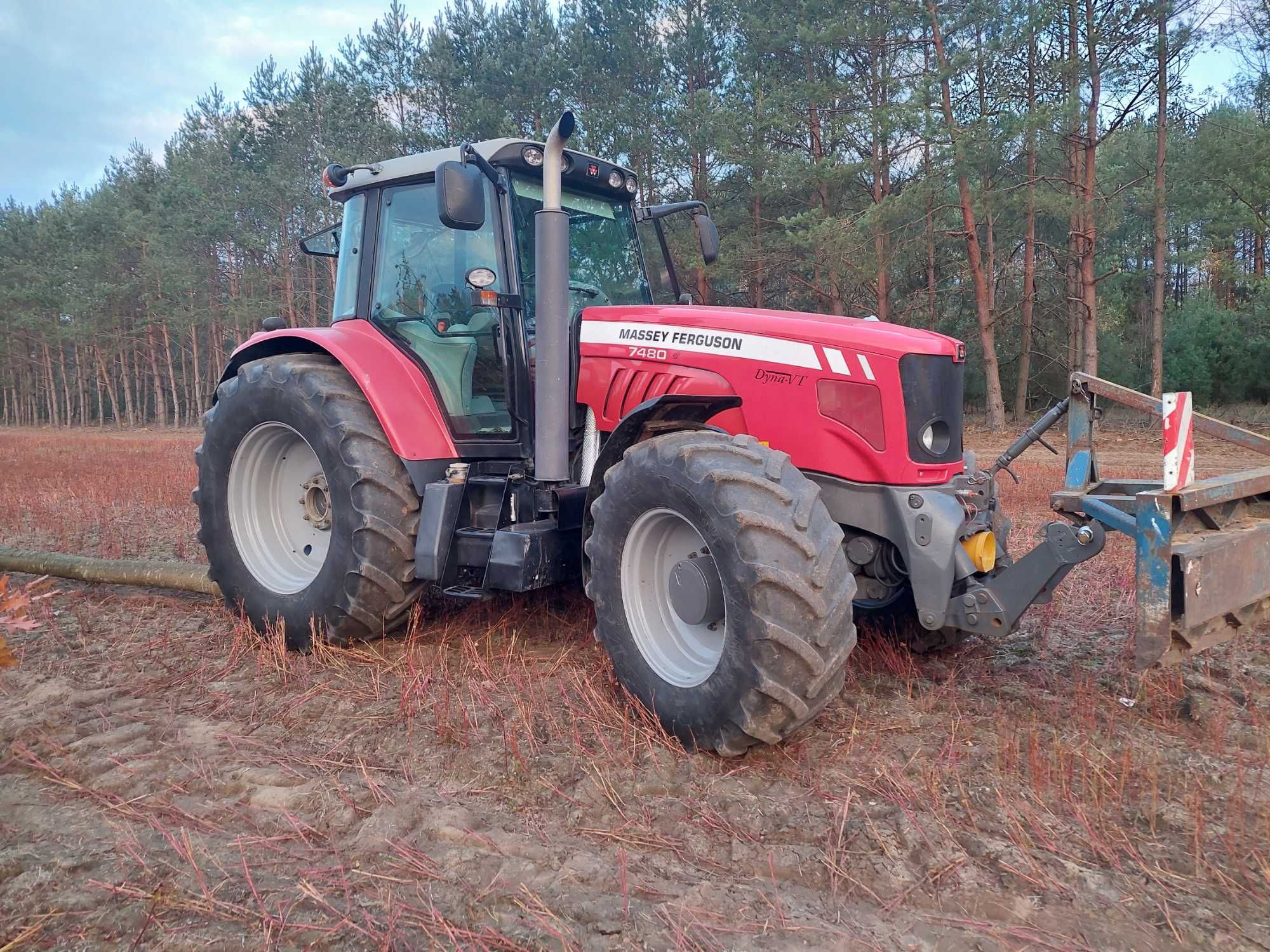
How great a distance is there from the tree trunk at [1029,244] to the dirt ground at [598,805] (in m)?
13.5

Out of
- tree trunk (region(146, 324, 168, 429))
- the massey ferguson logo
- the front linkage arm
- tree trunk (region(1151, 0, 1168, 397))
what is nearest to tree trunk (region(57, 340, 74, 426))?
tree trunk (region(146, 324, 168, 429))

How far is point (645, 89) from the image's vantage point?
65.6 feet

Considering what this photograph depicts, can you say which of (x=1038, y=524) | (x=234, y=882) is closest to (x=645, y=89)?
(x=1038, y=524)

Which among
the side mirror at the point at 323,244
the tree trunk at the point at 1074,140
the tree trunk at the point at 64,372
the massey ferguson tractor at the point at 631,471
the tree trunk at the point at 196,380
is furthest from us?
the tree trunk at the point at 64,372

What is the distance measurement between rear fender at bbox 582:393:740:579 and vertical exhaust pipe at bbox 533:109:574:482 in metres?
0.28

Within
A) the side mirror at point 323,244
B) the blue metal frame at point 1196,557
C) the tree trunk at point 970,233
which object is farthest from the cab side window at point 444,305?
the tree trunk at point 970,233

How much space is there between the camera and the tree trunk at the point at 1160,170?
1503cm

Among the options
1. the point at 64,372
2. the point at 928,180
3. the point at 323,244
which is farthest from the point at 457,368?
the point at 64,372

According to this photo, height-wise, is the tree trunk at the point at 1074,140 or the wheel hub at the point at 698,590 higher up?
the tree trunk at the point at 1074,140

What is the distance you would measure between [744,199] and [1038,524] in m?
13.3

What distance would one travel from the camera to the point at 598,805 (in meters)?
2.60

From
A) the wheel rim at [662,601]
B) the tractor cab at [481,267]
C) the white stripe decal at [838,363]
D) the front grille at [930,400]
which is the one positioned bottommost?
the wheel rim at [662,601]

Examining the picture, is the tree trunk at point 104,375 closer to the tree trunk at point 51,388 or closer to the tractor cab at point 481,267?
the tree trunk at point 51,388

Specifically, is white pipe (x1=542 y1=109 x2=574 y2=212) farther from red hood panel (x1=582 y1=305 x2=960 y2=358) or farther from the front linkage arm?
the front linkage arm
